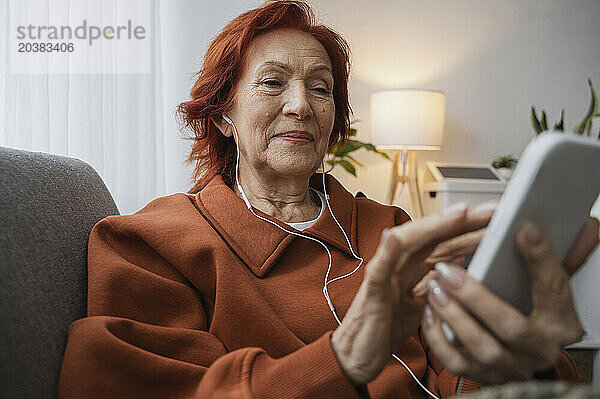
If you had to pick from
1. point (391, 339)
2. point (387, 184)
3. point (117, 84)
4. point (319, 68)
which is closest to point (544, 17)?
point (387, 184)

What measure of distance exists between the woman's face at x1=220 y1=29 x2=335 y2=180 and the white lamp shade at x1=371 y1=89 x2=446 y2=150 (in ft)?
5.40

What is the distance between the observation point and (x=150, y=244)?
1.08m

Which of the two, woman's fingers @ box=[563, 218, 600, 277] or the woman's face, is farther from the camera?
the woman's face

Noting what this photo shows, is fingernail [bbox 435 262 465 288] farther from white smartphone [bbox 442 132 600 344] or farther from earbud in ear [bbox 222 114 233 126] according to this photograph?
earbud in ear [bbox 222 114 233 126]

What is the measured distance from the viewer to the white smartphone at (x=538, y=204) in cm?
56

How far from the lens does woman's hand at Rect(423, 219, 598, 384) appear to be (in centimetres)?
61

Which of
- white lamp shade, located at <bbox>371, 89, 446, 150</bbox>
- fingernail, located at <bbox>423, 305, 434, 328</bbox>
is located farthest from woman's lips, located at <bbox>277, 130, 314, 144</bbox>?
white lamp shade, located at <bbox>371, 89, 446, 150</bbox>

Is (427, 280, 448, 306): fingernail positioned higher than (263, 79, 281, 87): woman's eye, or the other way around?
(263, 79, 281, 87): woman's eye

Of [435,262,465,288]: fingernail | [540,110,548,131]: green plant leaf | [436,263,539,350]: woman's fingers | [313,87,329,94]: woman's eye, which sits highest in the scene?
[313,87,329,94]: woman's eye

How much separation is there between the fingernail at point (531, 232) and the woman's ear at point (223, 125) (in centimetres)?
89

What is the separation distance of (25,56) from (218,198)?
1.77 metres

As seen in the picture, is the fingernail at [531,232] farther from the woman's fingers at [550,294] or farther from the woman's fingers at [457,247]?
the woman's fingers at [457,247]

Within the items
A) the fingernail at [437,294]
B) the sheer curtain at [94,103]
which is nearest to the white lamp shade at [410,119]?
the sheer curtain at [94,103]

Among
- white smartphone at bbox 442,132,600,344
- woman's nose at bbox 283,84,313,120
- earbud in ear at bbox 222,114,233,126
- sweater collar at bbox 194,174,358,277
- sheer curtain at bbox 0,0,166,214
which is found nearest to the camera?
white smartphone at bbox 442,132,600,344
